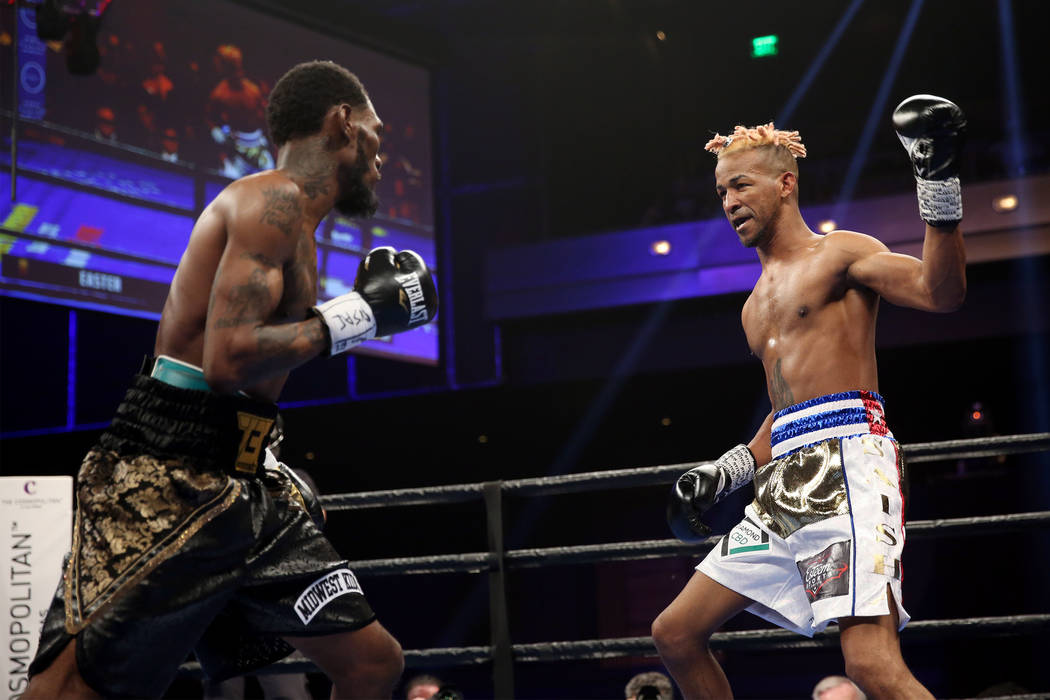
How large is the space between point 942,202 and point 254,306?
4.51 ft

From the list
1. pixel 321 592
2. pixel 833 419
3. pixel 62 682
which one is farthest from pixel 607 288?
pixel 62 682

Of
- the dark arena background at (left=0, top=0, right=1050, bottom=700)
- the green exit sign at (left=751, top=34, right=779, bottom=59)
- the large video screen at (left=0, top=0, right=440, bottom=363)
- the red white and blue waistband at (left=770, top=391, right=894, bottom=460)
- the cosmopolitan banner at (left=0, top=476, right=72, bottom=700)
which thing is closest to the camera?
the red white and blue waistband at (left=770, top=391, right=894, bottom=460)

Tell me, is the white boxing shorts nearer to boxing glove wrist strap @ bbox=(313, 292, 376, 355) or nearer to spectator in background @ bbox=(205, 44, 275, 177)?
boxing glove wrist strap @ bbox=(313, 292, 376, 355)

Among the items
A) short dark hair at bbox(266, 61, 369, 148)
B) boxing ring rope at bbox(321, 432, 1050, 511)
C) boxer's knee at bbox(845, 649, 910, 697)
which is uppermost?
short dark hair at bbox(266, 61, 369, 148)

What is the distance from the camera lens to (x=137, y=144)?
5891 millimetres

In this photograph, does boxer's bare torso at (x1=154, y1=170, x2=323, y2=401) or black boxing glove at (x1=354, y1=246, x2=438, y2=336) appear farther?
black boxing glove at (x1=354, y1=246, x2=438, y2=336)

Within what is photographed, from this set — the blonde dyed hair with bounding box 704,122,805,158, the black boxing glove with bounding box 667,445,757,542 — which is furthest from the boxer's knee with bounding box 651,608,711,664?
the blonde dyed hair with bounding box 704,122,805,158

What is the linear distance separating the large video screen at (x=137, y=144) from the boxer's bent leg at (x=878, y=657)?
451 centimetres

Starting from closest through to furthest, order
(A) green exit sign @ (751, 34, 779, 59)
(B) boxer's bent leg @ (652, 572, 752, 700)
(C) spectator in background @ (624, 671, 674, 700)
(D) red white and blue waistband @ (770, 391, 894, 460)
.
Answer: (D) red white and blue waistband @ (770, 391, 894, 460), (B) boxer's bent leg @ (652, 572, 752, 700), (C) spectator in background @ (624, 671, 674, 700), (A) green exit sign @ (751, 34, 779, 59)

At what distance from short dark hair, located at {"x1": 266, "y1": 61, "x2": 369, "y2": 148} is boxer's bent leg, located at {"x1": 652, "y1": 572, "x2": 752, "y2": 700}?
52.6 inches

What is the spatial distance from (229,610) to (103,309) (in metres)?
3.98

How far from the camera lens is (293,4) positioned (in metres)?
6.83

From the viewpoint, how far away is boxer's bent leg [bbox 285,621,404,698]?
205 cm

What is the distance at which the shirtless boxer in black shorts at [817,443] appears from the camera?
84.6 inches
